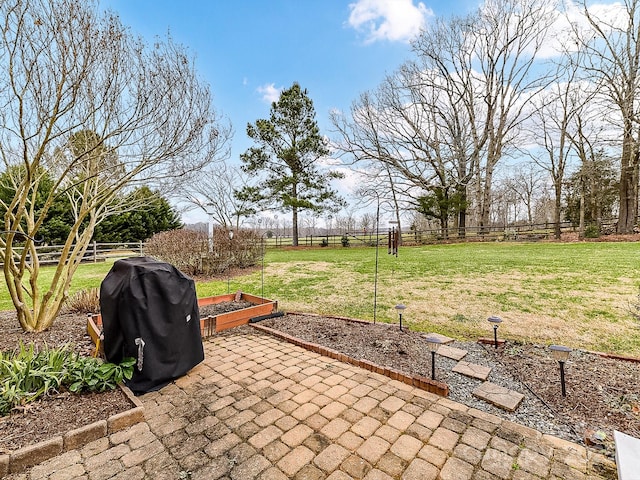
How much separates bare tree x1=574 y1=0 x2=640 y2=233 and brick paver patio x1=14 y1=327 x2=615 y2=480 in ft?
54.5

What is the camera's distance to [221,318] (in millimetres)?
3742

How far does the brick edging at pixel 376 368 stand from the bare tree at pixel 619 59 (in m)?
16.4

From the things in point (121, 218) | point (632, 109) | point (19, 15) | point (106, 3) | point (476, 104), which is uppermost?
point (476, 104)

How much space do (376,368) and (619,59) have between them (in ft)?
61.4

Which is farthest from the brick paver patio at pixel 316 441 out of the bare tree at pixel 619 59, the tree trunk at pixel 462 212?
the tree trunk at pixel 462 212

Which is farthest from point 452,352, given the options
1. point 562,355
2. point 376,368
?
point 562,355

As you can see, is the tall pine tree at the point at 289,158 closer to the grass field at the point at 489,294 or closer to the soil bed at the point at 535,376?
the grass field at the point at 489,294

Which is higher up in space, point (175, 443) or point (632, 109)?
point (632, 109)

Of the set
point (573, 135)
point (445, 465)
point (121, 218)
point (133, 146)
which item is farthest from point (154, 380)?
point (573, 135)

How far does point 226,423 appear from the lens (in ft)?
6.32

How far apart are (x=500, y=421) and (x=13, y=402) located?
3.21 meters

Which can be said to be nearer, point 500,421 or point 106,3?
point 500,421

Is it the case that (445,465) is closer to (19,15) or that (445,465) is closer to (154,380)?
(154,380)

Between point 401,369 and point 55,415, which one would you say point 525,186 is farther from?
point 55,415
